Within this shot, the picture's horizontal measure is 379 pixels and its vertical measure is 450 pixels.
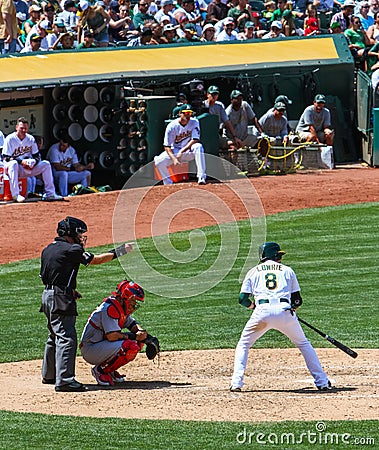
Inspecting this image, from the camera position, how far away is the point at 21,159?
1839cm

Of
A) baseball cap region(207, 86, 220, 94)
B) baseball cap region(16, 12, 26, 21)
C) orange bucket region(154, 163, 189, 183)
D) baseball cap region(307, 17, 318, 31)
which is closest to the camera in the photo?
orange bucket region(154, 163, 189, 183)

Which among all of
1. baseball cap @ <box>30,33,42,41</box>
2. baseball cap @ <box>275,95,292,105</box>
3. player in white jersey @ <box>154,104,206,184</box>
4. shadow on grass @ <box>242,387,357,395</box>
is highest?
baseball cap @ <box>30,33,42,41</box>

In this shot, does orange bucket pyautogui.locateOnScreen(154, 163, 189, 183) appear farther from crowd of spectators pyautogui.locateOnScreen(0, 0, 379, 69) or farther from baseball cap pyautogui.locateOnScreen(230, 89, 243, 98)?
crowd of spectators pyautogui.locateOnScreen(0, 0, 379, 69)

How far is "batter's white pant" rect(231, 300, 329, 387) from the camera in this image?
8.52 metres

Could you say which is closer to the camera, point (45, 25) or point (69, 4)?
point (45, 25)

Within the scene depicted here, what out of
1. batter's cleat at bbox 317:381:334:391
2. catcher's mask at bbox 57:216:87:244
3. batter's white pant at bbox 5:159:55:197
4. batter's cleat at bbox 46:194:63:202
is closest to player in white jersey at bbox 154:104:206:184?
batter's cleat at bbox 46:194:63:202

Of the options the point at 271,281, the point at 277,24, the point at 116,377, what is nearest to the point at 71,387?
the point at 116,377

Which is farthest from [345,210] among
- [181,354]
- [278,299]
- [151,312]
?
[278,299]

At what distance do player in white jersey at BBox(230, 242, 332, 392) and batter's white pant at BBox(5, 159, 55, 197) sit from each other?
33.3 ft

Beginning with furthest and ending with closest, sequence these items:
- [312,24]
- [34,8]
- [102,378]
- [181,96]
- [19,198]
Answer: [312,24] → [34,8] → [181,96] → [19,198] → [102,378]

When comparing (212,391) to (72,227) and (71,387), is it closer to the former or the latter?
(71,387)

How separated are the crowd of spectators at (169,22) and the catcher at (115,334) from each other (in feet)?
40.4

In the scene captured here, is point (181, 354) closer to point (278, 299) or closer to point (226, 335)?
point (226, 335)

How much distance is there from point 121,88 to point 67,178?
2.21 metres
